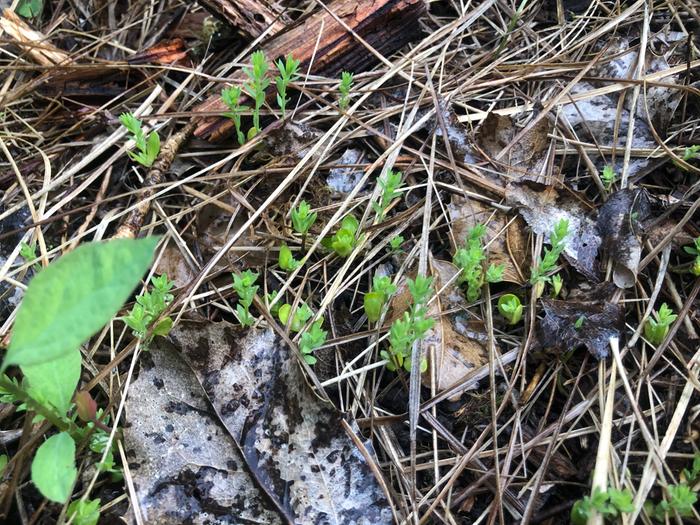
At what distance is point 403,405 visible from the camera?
1979 mm

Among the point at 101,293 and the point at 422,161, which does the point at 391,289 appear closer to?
the point at 422,161

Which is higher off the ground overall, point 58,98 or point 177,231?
point 58,98

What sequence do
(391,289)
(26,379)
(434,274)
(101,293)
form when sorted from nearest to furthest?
(101,293)
(26,379)
(391,289)
(434,274)

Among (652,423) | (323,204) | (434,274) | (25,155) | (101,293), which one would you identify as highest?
(25,155)

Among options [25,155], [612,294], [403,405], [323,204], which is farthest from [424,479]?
[25,155]

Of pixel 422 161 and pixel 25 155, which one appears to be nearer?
pixel 422 161

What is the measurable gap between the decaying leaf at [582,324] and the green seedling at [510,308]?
0.09 meters

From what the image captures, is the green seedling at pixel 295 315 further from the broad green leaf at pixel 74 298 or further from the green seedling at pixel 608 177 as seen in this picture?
the green seedling at pixel 608 177

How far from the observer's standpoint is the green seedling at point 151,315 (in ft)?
6.23

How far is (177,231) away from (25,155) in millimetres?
886

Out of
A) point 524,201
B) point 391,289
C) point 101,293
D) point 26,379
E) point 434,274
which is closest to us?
point 101,293

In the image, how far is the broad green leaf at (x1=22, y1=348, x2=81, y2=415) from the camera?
169 cm

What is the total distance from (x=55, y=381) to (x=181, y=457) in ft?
1.43

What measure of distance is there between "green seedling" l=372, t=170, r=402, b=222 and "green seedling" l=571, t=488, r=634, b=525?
1.18 meters
